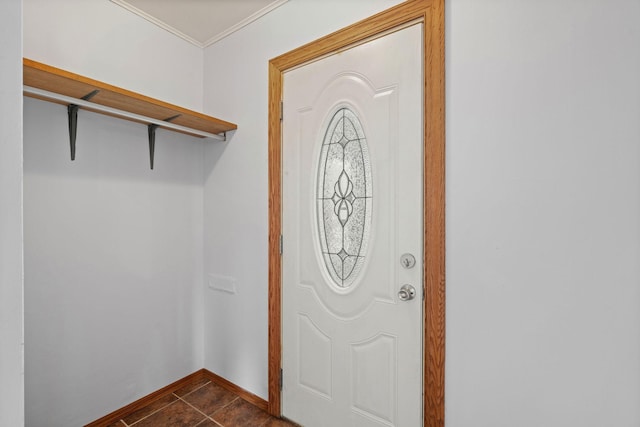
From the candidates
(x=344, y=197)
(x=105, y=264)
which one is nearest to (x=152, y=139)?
(x=105, y=264)

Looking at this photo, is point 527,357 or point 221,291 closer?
point 527,357

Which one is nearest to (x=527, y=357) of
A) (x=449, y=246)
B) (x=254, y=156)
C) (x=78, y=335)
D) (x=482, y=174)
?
(x=449, y=246)

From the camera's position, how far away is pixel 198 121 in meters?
2.00

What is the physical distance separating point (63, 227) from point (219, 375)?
1.46m

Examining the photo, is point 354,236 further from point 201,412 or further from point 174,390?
point 174,390

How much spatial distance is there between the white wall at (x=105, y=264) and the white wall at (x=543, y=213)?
1880mm

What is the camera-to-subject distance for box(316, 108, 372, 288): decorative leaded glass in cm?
160

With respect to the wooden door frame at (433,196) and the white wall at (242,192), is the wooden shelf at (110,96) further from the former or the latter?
the wooden door frame at (433,196)

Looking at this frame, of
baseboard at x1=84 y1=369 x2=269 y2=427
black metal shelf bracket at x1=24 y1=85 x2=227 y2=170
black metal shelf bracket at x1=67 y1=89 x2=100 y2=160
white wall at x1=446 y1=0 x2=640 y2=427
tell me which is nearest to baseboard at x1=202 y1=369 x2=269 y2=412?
baseboard at x1=84 y1=369 x2=269 y2=427

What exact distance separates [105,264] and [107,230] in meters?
0.21

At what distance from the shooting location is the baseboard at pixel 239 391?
201cm

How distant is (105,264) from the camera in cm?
188

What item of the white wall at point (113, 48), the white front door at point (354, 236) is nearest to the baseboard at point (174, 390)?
the white front door at point (354, 236)

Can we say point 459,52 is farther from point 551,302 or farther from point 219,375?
point 219,375
